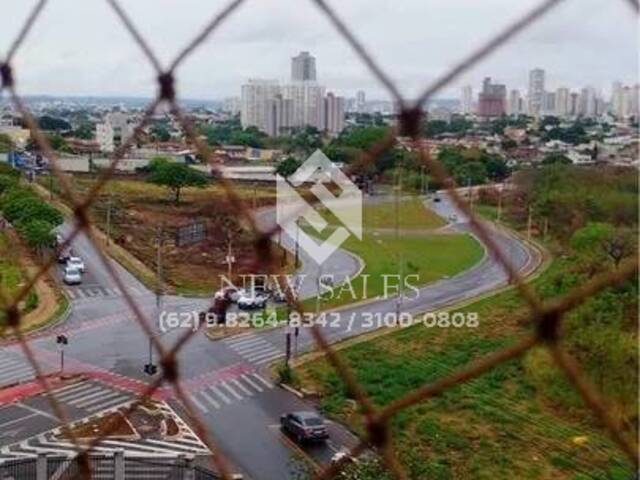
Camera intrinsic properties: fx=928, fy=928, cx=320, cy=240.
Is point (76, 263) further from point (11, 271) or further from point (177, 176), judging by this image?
point (177, 176)

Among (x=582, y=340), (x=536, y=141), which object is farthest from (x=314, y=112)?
(x=582, y=340)

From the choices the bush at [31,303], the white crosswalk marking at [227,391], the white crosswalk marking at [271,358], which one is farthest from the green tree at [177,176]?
the white crosswalk marking at [227,391]

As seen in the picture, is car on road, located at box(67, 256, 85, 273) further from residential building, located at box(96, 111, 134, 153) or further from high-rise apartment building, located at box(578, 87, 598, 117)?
high-rise apartment building, located at box(578, 87, 598, 117)

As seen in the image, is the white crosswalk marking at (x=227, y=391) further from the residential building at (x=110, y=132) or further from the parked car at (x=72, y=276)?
the residential building at (x=110, y=132)

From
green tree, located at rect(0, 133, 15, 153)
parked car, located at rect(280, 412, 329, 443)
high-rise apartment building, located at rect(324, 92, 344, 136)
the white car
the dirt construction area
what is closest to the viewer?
parked car, located at rect(280, 412, 329, 443)

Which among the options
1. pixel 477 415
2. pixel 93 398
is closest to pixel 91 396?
pixel 93 398

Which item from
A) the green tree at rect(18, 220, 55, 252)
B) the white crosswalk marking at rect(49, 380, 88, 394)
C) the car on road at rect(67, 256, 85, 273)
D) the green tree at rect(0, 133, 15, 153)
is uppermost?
the green tree at rect(0, 133, 15, 153)

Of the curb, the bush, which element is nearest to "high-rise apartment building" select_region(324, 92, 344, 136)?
the curb

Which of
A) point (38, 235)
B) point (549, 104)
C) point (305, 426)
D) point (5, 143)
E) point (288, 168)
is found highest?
point (549, 104)
